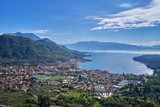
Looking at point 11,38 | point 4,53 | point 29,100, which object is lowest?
point 29,100

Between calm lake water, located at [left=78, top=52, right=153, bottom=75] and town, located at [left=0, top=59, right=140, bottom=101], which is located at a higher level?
calm lake water, located at [left=78, top=52, right=153, bottom=75]

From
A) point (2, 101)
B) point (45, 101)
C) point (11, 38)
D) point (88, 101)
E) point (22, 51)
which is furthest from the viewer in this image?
point (11, 38)

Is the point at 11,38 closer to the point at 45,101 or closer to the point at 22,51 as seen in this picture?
the point at 22,51

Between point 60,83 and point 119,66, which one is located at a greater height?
point 119,66

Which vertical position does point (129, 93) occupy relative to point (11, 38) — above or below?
below

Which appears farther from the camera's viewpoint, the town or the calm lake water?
the calm lake water

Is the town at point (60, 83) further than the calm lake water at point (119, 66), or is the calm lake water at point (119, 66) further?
the calm lake water at point (119, 66)

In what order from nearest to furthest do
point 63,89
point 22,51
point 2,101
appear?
point 2,101, point 63,89, point 22,51

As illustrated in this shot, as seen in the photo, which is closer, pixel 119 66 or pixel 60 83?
pixel 60 83

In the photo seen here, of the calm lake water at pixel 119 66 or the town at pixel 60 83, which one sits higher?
the calm lake water at pixel 119 66

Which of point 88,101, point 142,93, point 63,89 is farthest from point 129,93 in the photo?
point 63,89

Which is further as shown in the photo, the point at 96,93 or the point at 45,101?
the point at 96,93
